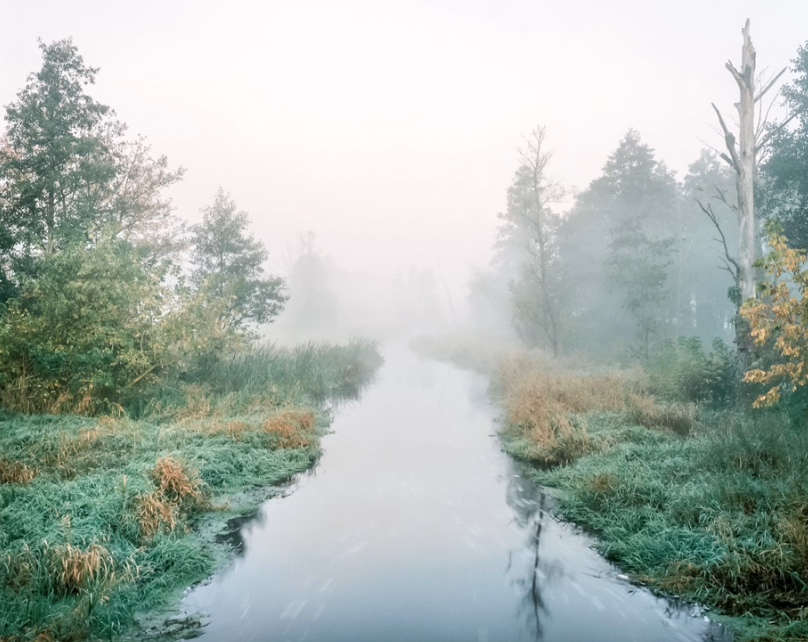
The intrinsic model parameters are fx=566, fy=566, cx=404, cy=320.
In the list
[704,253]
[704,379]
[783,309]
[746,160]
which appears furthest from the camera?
[704,253]

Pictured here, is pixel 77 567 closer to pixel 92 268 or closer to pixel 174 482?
pixel 174 482

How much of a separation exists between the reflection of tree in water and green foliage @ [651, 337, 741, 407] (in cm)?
669

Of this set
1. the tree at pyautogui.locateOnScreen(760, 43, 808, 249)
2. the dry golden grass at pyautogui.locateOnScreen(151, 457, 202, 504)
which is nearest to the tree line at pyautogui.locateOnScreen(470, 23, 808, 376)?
the tree at pyautogui.locateOnScreen(760, 43, 808, 249)

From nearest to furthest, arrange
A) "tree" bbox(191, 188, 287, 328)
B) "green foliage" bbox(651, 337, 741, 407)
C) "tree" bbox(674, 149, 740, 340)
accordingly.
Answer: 1. "green foliage" bbox(651, 337, 741, 407)
2. "tree" bbox(191, 188, 287, 328)
3. "tree" bbox(674, 149, 740, 340)

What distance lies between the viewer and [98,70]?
61.5 ft

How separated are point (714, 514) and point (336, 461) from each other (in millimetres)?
7206

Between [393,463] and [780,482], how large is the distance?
6.84 meters

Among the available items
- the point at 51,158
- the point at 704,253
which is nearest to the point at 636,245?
the point at 704,253

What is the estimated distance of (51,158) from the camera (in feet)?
56.5

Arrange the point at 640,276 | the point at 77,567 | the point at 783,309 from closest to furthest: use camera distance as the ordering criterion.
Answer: the point at 77,567, the point at 783,309, the point at 640,276

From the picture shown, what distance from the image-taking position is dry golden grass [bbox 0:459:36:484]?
7465 mm

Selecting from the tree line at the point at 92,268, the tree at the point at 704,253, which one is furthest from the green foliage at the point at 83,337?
the tree at the point at 704,253

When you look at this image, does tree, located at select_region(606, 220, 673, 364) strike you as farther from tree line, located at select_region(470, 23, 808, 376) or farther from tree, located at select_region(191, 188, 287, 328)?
tree, located at select_region(191, 188, 287, 328)

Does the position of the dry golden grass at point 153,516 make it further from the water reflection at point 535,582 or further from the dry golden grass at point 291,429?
the dry golden grass at point 291,429
